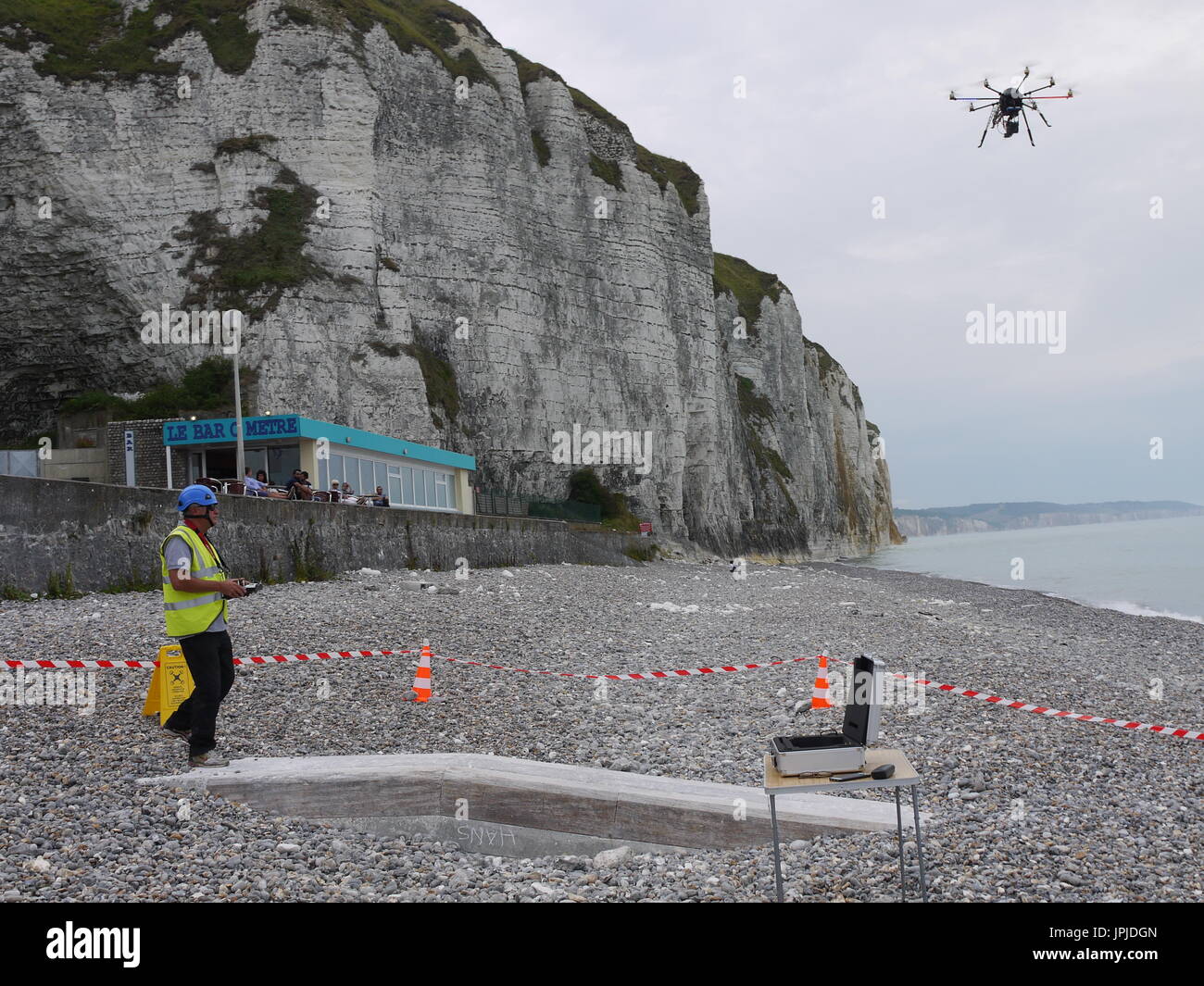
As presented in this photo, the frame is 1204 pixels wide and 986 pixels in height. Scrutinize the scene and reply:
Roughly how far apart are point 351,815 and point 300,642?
19.4 feet

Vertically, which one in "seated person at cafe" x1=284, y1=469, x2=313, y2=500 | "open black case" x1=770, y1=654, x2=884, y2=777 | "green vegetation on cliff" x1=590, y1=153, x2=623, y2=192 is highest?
"green vegetation on cliff" x1=590, y1=153, x2=623, y2=192

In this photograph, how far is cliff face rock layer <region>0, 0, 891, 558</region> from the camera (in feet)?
128

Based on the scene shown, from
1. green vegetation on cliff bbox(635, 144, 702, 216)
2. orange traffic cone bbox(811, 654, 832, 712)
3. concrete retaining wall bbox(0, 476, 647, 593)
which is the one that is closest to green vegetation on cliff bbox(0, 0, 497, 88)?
green vegetation on cliff bbox(635, 144, 702, 216)

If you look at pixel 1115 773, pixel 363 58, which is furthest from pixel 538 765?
pixel 363 58

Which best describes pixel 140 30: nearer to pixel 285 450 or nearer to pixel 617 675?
pixel 285 450

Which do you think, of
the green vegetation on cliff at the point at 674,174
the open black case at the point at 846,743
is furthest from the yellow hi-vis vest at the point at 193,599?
the green vegetation on cliff at the point at 674,174

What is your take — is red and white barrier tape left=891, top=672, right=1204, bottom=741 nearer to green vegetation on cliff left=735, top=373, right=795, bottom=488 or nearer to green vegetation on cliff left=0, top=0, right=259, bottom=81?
green vegetation on cliff left=0, top=0, right=259, bottom=81

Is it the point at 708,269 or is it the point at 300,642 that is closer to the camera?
the point at 300,642

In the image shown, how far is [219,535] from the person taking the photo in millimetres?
17984

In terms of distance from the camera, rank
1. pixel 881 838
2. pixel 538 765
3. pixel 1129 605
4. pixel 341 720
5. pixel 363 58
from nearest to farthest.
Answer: pixel 881 838 → pixel 538 765 → pixel 341 720 → pixel 1129 605 → pixel 363 58

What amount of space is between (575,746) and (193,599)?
3731 millimetres

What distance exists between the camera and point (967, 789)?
7477mm

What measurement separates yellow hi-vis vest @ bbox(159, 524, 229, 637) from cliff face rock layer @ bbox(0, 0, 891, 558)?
31043 millimetres
